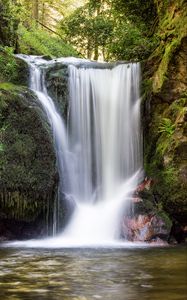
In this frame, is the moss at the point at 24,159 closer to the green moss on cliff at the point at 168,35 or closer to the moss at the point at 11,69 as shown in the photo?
the moss at the point at 11,69

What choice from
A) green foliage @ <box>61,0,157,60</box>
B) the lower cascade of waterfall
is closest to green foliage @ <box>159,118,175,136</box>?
the lower cascade of waterfall

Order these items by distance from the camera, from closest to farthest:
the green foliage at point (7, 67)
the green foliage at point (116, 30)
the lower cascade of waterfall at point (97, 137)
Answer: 1. the lower cascade of waterfall at point (97, 137)
2. the green foliage at point (7, 67)
3. the green foliage at point (116, 30)

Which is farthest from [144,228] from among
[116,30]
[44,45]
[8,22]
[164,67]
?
[44,45]

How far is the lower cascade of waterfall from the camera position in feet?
36.3

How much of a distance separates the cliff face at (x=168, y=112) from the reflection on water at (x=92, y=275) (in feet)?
9.19

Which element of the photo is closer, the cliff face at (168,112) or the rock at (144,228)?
the rock at (144,228)

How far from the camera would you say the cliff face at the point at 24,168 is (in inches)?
380

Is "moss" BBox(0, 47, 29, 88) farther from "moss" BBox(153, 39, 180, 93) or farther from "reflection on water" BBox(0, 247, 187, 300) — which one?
"reflection on water" BBox(0, 247, 187, 300)

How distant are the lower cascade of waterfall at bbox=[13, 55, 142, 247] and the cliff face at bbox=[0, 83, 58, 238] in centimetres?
83

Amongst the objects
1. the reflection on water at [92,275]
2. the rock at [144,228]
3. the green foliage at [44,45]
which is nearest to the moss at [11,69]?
the rock at [144,228]

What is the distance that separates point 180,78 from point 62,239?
494 cm

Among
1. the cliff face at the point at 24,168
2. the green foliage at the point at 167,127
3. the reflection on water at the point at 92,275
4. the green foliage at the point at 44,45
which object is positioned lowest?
the reflection on water at the point at 92,275

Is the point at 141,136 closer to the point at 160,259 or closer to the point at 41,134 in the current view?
the point at 41,134

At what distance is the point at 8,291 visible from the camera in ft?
14.3
